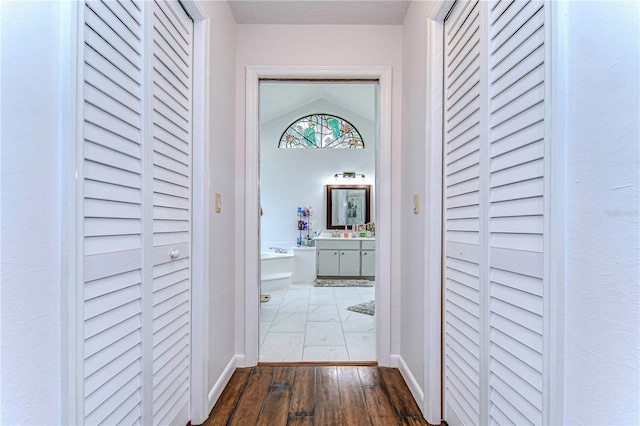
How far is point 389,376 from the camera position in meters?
1.92

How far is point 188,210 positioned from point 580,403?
1.47m

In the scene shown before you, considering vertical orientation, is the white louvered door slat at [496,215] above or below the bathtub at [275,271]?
above

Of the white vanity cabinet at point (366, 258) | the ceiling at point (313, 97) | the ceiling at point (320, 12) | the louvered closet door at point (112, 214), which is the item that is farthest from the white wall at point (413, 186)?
the white vanity cabinet at point (366, 258)

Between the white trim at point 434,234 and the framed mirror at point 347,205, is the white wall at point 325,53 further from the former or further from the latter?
the framed mirror at point 347,205

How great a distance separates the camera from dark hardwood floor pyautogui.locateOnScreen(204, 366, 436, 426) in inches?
59.4

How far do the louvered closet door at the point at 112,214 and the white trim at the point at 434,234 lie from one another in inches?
49.8

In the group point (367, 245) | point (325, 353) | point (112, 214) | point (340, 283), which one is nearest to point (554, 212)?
point (112, 214)

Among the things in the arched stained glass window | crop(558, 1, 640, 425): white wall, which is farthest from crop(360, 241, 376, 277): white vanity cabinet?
crop(558, 1, 640, 425): white wall

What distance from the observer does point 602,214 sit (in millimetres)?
591

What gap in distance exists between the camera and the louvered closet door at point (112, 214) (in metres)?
0.78

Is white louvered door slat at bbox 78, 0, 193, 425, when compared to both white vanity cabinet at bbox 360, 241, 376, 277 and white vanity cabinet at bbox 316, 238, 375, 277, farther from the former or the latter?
white vanity cabinet at bbox 360, 241, 376, 277

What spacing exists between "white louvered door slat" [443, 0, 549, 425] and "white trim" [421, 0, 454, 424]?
89mm

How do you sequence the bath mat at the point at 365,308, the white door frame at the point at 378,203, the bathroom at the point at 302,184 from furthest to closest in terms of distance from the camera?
the bathroom at the point at 302,184 → the bath mat at the point at 365,308 → the white door frame at the point at 378,203

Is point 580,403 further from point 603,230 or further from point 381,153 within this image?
point 381,153
